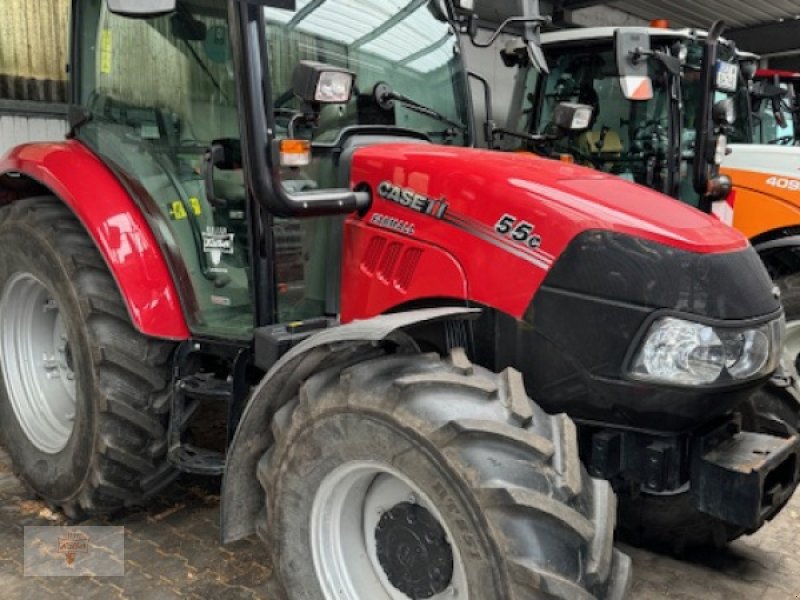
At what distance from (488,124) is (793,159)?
2.75 metres

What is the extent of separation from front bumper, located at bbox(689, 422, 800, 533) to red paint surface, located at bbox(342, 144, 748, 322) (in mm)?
544

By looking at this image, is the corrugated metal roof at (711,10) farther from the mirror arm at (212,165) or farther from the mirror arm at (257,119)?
the mirror arm at (257,119)

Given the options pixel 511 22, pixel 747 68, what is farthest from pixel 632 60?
pixel 511 22

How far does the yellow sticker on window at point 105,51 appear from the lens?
2.95 metres

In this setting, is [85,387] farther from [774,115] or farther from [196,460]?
[774,115]

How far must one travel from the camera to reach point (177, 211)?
2721mm

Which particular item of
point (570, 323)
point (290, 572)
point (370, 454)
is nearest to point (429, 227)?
point (570, 323)

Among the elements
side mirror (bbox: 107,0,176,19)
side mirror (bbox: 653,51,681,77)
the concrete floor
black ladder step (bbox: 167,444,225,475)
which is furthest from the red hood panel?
side mirror (bbox: 653,51,681,77)

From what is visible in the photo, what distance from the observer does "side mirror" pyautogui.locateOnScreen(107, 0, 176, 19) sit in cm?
182

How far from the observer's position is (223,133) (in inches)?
98.6

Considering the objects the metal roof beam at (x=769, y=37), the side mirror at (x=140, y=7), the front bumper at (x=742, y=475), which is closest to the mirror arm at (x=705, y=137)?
the front bumper at (x=742, y=475)

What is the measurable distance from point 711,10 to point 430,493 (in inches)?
570

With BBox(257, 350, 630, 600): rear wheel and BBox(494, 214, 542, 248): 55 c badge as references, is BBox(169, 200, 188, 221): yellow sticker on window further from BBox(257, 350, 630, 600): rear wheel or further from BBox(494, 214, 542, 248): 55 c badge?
BBox(494, 214, 542, 248): 55 c badge

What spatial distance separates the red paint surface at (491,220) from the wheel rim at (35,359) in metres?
1.52
